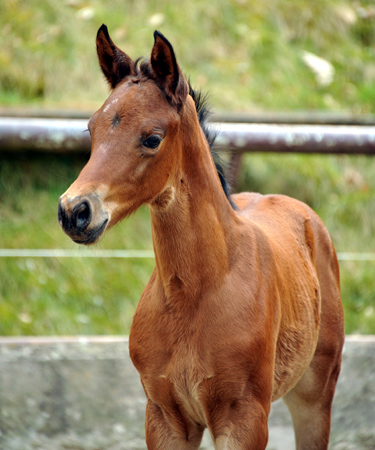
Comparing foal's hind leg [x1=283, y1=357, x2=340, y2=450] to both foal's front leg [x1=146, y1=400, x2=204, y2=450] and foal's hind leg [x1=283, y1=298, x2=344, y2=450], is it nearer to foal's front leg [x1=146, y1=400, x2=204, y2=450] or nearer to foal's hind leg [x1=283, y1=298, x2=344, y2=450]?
foal's hind leg [x1=283, y1=298, x2=344, y2=450]

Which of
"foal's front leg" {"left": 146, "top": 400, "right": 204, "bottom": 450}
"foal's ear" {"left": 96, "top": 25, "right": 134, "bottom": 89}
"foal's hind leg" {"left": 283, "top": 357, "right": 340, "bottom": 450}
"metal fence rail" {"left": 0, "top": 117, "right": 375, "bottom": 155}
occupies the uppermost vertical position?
"foal's ear" {"left": 96, "top": 25, "right": 134, "bottom": 89}

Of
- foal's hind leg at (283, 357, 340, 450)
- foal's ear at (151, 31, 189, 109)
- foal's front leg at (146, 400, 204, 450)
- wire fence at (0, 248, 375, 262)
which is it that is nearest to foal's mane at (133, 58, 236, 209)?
foal's ear at (151, 31, 189, 109)

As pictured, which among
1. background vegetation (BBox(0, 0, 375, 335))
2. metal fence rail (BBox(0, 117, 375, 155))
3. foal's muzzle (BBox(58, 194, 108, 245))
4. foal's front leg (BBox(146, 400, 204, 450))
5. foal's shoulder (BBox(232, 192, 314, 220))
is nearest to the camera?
foal's muzzle (BBox(58, 194, 108, 245))

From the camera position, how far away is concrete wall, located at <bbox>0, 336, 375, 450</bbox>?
3.66 m

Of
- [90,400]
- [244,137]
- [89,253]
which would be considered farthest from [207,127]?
[89,253]

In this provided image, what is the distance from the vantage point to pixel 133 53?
22.1 ft

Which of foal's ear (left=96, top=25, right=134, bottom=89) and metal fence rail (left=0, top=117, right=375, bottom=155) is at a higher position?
foal's ear (left=96, top=25, right=134, bottom=89)

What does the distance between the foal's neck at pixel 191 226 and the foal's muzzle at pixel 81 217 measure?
0.31 metres

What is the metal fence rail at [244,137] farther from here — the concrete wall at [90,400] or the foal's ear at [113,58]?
the foal's ear at [113,58]

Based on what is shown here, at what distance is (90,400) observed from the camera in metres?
3.81

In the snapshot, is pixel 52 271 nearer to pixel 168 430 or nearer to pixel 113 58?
pixel 168 430

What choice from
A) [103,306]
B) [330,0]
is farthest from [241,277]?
[330,0]

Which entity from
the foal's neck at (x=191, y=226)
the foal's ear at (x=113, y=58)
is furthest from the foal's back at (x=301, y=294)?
the foal's ear at (x=113, y=58)

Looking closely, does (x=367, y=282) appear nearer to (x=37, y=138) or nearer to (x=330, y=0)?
(x=37, y=138)
